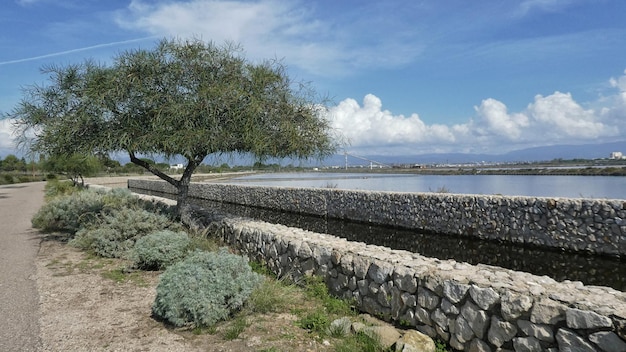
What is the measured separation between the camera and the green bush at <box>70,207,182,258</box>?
34.4ft

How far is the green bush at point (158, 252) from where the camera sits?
8781mm

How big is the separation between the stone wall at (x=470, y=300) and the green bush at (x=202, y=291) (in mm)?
1513

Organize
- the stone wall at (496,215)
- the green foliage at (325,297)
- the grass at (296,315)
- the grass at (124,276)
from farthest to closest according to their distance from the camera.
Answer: the stone wall at (496,215) → the grass at (124,276) → the green foliage at (325,297) → the grass at (296,315)

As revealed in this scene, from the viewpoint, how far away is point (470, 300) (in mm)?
5012

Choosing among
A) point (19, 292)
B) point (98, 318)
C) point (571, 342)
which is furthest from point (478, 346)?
point (19, 292)

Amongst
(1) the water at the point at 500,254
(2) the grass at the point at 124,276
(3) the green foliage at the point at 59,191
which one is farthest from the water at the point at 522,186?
(3) the green foliage at the point at 59,191

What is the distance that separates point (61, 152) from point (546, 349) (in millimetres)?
12388

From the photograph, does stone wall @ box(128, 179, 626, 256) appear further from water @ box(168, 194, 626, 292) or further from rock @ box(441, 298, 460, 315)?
rock @ box(441, 298, 460, 315)

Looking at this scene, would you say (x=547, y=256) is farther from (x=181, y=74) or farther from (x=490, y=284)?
(x=181, y=74)

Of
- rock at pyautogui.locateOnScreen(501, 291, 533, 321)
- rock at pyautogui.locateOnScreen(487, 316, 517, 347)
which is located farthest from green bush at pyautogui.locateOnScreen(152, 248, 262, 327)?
rock at pyautogui.locateOnScreen(501, 291, 533, 321)

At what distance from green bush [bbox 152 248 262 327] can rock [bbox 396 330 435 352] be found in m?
2.25

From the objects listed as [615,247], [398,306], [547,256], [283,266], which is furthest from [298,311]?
[615,247]

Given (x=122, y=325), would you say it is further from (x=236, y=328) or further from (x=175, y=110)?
(x=175, y=110)

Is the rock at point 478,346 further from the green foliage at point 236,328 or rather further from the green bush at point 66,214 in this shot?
the green bush at point 66,214
